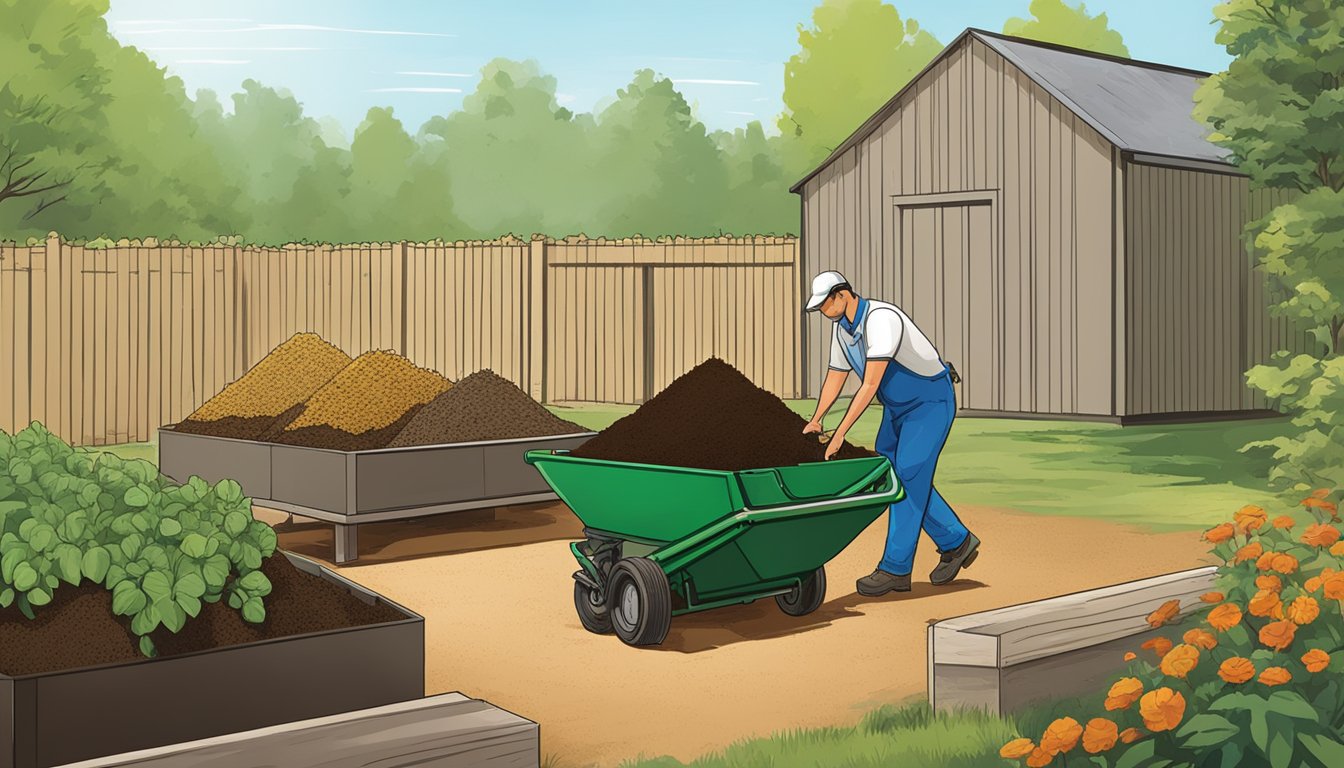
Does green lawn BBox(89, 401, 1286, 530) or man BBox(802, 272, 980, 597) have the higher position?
man BBox(802, 272, 980, 597)

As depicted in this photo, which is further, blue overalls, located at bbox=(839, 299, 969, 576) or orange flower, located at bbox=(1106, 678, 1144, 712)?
blue overalls, located at bbox=(839, 299, 969, 576)

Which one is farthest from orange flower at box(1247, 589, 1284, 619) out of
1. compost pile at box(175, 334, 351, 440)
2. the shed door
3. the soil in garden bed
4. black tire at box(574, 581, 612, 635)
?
the shed door

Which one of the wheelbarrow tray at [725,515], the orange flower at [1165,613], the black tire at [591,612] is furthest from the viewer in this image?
the black tire at [591,612]

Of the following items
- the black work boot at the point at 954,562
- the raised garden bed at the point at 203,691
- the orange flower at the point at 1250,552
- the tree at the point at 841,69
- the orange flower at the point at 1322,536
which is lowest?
the black work boot at the point at 954,562

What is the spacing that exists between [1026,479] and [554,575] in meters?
6.96

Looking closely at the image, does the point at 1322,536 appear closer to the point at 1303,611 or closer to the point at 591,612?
the point at 1303,611

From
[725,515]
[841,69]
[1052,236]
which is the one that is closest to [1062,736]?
[725,515]

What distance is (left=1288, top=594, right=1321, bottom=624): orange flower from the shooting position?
4074 mm

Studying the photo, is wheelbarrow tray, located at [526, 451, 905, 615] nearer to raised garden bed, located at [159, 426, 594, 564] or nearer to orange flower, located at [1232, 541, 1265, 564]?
raised garden bed, located at [159, 426, 594, 564]

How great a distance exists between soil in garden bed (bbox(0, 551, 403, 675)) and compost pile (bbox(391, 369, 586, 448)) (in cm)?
539

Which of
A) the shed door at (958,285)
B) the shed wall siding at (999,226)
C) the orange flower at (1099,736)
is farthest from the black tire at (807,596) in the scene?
the shed door at (958,285)

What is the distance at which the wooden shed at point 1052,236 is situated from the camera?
18500 mm

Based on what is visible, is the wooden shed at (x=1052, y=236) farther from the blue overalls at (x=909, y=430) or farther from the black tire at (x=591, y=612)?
the black tire at (x=591, y=612)

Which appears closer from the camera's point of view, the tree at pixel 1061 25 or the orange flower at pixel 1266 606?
the orange flower at pixel 1266 606
